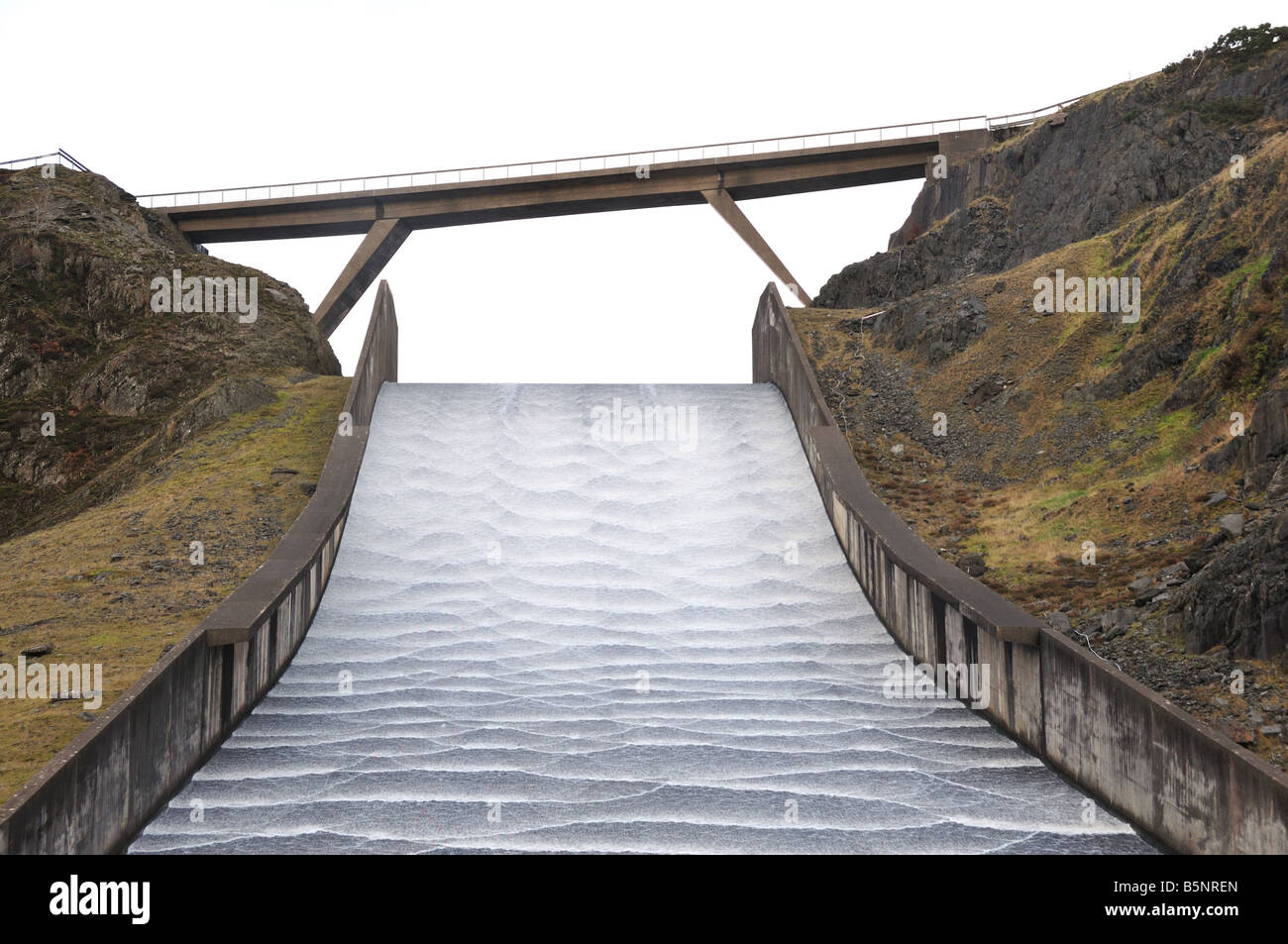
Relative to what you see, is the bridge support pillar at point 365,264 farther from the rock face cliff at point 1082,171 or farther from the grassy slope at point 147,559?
the grassy slope at point 147,559

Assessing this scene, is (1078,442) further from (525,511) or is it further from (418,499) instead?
(418,499)

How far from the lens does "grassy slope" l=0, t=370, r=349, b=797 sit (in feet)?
29.0

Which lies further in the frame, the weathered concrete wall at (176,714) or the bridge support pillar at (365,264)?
the bridge support pillar at (365,264)

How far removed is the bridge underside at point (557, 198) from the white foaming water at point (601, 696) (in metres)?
23.0

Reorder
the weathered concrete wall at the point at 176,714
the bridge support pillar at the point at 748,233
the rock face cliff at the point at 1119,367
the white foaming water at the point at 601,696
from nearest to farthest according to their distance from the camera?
the weathered concrete wall at the point at 176,714
the white foaming water at the point at 601,696
the rock face cliff at the point at 1119,367
the bridge support pillar at the point at 748,233

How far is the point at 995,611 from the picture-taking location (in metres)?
9.42

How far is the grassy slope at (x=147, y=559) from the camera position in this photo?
8.83m

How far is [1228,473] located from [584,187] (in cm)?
3071

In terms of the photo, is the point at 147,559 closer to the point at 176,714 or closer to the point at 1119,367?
the point at 176,714

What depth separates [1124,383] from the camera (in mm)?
16922

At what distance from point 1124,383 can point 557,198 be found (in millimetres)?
26451

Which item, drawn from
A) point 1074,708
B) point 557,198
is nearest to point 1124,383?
point 1074,708

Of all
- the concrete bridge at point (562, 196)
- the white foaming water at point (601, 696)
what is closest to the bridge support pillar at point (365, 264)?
the concrete bridge at point (562, 196)

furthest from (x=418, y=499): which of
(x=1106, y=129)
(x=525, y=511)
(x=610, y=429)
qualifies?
(x=1106, y=129)
